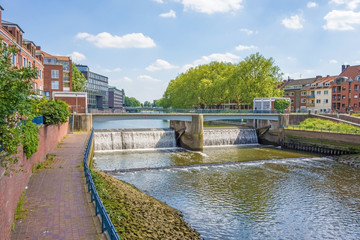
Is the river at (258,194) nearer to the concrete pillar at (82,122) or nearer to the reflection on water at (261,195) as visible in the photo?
the reflection on water at (261,195)

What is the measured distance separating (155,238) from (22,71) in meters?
7.55

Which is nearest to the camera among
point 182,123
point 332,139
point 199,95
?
point 332,139

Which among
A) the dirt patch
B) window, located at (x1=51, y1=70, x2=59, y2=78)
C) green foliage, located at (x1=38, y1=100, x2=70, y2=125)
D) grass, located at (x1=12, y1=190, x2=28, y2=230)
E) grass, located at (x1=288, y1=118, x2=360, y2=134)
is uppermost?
window, located at (x1=51, y1=70, x2=59, y2=78)

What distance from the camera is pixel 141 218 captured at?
12.9 m

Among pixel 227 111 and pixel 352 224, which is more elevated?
pixel 227 111

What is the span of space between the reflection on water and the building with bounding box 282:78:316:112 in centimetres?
5629

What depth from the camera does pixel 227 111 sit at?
1969 inches

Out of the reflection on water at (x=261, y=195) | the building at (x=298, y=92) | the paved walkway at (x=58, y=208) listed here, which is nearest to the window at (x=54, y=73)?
the reflection on water at (x=261, y=195)

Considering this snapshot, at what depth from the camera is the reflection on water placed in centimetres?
1484

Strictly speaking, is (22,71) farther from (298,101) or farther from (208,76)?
(298,101)

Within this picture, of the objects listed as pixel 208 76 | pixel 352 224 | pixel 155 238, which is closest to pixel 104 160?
pixel 155 238

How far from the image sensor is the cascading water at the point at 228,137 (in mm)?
44088

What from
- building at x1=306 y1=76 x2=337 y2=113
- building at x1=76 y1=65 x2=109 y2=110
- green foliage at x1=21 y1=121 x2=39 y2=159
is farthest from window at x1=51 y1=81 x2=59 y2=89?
building at x1=76 y1=65 x2=109 y2=110

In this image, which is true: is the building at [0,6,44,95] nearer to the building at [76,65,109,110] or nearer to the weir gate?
the weir gate
